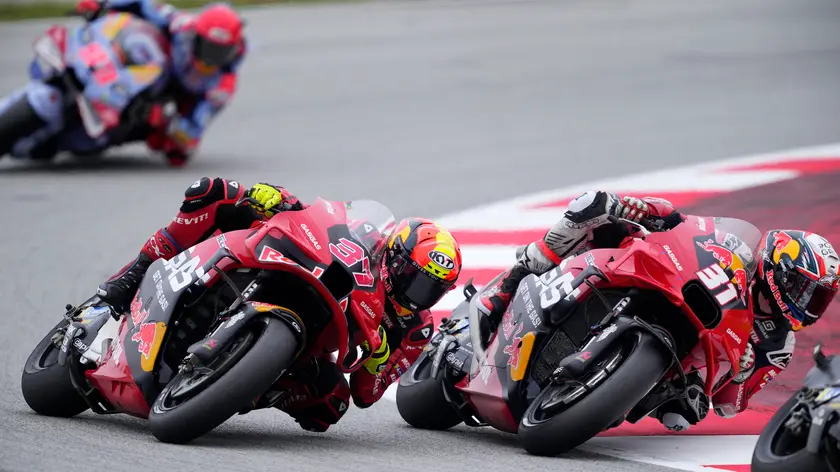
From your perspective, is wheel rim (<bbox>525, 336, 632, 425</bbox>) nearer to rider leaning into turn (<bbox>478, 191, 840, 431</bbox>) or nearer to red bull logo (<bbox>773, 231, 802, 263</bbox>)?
rider leaning into turn (<bbox>478, 191, 840, 431</bbox>)

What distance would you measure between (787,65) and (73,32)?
346 inches

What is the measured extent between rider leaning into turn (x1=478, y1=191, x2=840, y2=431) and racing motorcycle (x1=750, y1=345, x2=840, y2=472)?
1.84ft

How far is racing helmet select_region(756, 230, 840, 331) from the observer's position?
5645mm

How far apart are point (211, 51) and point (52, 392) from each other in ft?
22.1

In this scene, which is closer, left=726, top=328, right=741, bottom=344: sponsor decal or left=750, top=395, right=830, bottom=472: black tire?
left=750, top=395, right=830, bottom=472: black tire

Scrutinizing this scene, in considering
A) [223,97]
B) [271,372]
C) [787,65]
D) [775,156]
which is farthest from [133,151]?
[271,372]

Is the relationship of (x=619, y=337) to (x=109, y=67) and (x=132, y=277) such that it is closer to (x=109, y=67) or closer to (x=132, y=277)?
(x=132, y=277)

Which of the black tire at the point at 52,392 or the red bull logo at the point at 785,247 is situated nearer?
the red bull logo at the point at 785,247

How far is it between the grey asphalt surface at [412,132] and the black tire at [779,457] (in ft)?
1.84

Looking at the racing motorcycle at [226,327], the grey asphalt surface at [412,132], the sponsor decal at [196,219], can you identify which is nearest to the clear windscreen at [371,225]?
the racing motorcycle at [226,327]

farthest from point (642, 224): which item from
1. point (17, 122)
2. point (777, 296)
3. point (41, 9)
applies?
point (41, 9)

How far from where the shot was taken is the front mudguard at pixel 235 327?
5059mm

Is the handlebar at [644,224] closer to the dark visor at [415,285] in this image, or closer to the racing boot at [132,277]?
the dark visor at [415,285]

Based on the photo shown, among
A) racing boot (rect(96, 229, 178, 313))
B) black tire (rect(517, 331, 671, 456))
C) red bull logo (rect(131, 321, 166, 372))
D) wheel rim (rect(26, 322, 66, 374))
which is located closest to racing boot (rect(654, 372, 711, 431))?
black tire (rect(517, 331, 671, 456))
